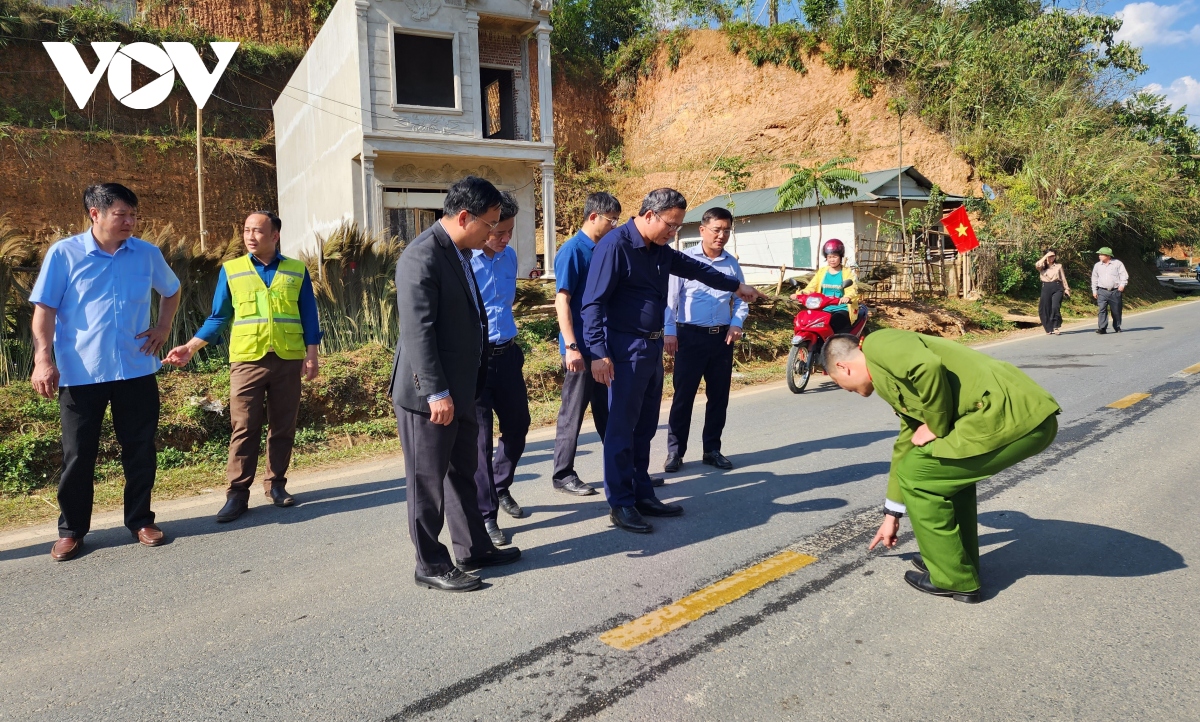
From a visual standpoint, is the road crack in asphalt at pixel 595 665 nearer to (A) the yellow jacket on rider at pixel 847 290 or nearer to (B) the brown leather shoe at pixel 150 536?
(B) the brown leather shoe at pixel 150 536

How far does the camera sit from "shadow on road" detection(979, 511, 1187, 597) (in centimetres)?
395

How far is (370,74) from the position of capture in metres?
16.0

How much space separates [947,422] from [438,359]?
226 cm

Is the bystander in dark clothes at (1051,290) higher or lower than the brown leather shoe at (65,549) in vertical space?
higher

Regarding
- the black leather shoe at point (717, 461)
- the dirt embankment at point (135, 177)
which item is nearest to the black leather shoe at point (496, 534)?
the black leather shoe at point (717, 461)

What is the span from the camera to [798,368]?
10.0 meters

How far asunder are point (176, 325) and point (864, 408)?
23.8 ft

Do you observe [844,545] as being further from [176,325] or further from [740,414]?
[176,325]

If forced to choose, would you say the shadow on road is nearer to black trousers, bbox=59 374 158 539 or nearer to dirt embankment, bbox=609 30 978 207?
black trousers, bbox=59 374 158 539

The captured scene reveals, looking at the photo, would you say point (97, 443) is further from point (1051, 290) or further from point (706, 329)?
point (1051, 290)

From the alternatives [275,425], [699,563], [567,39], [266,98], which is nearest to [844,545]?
[699,563]

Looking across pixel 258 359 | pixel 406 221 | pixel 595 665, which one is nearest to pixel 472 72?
pixel 406 221

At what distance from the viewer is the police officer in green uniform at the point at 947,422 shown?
344 cm

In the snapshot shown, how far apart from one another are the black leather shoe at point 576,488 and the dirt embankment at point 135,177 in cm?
1930
